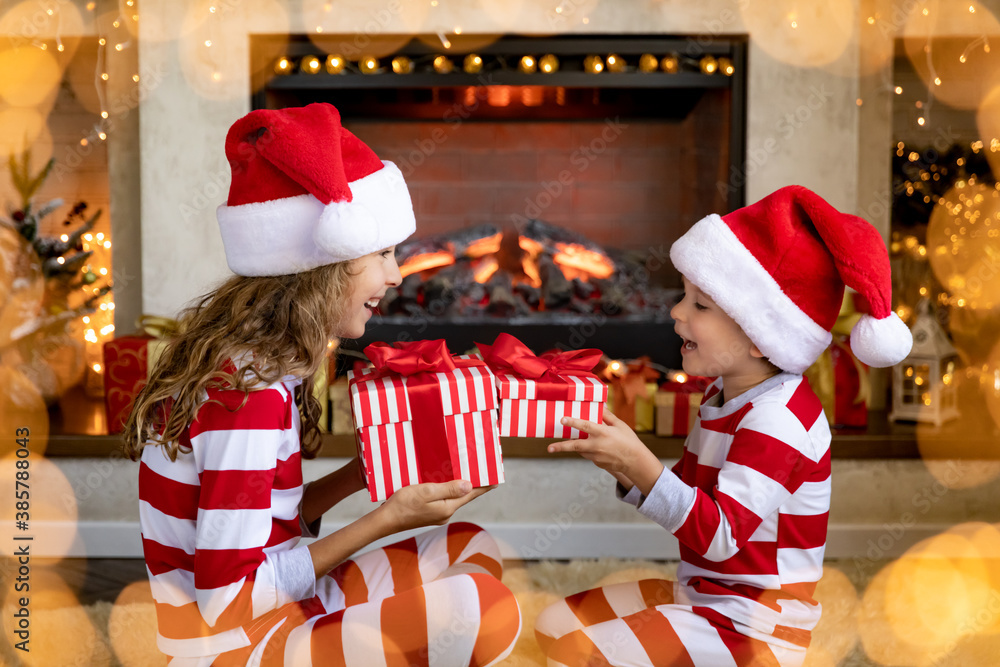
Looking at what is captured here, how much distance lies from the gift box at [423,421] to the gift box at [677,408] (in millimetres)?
1153

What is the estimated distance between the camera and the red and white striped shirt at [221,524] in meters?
1.10

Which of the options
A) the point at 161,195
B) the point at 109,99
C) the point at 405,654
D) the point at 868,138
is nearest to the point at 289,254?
the point at 405,654

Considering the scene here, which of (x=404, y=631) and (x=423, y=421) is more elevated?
(x=423, y=421)

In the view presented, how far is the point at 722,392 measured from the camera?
149 centimetres

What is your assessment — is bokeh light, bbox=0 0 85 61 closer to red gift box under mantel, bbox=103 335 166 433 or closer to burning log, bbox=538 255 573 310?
red gift box under mantel, bbox=103 335 166 433

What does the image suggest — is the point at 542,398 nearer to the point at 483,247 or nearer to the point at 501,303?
the point at 501,303

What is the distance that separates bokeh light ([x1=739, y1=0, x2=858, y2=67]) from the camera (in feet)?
8.26

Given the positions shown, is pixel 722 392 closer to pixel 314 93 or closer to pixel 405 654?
pixel 405 654

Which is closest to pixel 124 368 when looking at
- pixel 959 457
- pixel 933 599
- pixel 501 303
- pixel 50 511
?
pixel 50 511

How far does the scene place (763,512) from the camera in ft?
4.10

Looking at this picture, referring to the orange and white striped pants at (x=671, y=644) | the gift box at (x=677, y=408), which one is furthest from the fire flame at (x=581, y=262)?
the orange and white striped pants at (x=671, y=644)

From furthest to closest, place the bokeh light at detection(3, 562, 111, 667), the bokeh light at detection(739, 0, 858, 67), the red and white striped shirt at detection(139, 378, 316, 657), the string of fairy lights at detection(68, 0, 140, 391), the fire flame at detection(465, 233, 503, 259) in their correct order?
the fire flame at detection(465, 233, 503, 259)
the string of fairy lights at detection(68, 0, 140, 391)
the bokeh light at detection(739, 0, 858, 67)
the bokeh light at detection(3, 562, 111, 667)
the red and white striped shirt at detection(139, 378, 316, 657)

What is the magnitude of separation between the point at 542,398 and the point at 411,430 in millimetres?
226

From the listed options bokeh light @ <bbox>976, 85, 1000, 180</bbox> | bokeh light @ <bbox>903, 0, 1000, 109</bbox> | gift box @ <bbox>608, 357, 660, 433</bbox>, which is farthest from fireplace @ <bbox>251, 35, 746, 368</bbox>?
bokeh light @ <bbox>976, 85, 1000, 180</bbox>
